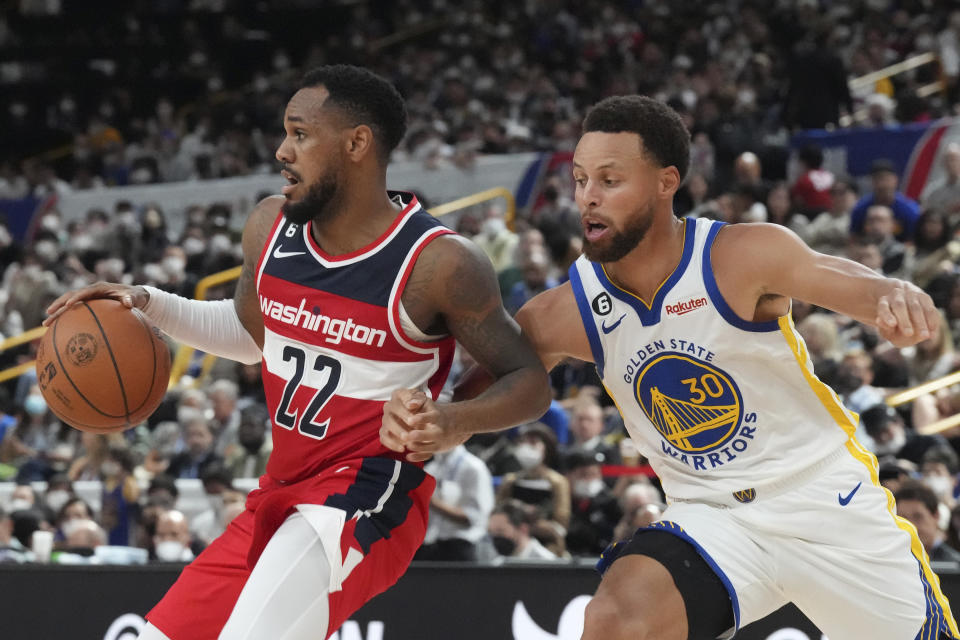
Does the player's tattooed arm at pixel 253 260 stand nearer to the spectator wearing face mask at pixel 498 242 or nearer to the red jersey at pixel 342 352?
the red jersey at pixel 342 352

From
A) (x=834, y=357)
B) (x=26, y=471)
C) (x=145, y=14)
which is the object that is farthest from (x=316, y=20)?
(x=834, y=357)

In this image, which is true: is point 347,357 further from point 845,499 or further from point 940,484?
point 940,484

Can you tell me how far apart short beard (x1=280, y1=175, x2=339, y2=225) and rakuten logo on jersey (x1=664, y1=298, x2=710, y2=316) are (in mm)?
992

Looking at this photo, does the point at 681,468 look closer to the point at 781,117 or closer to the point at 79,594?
the point at 79,594

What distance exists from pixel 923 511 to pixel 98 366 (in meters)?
3.77

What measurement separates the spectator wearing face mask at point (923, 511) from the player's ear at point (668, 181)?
2.78 m

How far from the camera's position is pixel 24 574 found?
19.9 feet

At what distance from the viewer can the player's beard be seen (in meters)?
3.58

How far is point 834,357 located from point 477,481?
2.37 m

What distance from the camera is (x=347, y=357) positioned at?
362 centimetres

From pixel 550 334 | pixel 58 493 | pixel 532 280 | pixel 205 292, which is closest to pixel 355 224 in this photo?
pixel 550 334

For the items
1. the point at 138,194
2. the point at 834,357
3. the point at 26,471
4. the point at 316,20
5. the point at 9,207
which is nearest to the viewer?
the point at 834,357

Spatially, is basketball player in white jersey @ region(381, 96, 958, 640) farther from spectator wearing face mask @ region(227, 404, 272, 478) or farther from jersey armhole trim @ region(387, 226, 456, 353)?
spectator wearing face mask @ region(227, 404, 272, 478)

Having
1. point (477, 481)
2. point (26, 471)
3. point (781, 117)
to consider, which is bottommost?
point (26, 471)
